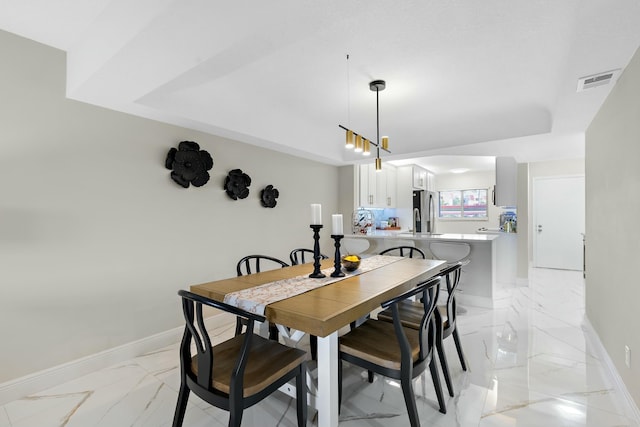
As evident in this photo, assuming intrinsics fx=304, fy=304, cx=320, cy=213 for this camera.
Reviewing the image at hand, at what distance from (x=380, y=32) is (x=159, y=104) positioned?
74.1 inches

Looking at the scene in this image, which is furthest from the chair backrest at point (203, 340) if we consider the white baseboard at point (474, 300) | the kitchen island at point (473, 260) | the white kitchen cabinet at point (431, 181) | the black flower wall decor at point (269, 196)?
the white kitchen cabinet at point (431, 181)

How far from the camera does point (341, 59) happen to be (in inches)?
94.1

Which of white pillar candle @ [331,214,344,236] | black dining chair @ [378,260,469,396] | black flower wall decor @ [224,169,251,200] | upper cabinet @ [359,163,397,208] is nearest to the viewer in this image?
black dining chair @ [378,260,469,396]

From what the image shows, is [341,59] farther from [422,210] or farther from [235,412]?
[422,210]

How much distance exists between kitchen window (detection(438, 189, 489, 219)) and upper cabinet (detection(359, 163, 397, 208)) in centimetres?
242

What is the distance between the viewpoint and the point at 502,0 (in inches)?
63.4

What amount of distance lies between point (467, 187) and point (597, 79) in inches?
222

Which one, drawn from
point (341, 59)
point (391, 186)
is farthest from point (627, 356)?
point (391, 186)

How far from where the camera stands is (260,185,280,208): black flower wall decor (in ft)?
12.6

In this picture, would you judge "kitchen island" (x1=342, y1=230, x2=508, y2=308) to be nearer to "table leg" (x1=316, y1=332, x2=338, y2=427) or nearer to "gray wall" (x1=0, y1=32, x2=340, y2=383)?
"gray wall" (x1=0, y1=32, x2=340, y2=383)

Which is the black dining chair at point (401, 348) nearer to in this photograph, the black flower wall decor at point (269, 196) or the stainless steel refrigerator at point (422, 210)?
the black flower wall decor at point (269, 196)

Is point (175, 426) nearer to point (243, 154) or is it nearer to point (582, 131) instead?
point (243, 154)

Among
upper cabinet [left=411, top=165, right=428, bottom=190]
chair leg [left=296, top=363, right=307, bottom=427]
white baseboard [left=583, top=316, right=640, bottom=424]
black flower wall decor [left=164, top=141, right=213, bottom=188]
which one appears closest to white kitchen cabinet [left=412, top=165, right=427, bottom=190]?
upper cabinet [left=411, top=165, right=428, bottom=190]

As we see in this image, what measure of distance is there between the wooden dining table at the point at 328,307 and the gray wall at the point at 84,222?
1130 mm
